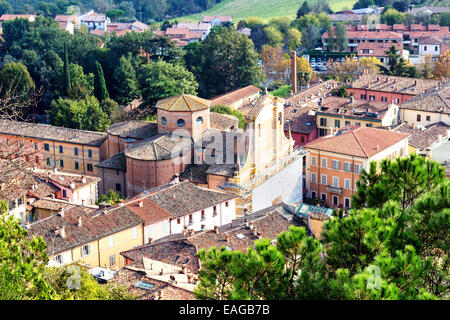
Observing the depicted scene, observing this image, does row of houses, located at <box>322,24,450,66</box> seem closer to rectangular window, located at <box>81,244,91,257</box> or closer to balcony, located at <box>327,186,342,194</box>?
balcony, located at <box>327,186,342,194</box>

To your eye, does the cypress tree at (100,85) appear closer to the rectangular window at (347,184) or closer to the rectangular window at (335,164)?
the rectangular window at (335,164)

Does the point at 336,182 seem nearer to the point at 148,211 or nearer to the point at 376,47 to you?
the point at 148,211

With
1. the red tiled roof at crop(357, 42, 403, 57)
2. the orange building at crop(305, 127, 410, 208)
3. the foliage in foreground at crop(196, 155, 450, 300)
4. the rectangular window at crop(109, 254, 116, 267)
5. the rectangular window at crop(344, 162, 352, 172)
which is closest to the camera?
the foliage in foreground at crop(196, 155, 450, 300)

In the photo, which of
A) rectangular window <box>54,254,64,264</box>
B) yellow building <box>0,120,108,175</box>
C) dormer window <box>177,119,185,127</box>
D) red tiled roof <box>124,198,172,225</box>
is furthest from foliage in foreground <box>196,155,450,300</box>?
yellow building <box>0,120,108,175</box>

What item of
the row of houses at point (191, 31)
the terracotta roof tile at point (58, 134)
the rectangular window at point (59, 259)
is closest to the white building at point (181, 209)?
the rectangular window at point (59, 259)

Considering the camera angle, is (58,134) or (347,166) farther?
(58,134)

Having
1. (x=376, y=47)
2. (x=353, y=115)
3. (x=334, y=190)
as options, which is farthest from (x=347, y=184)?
(x=376, y=47)
